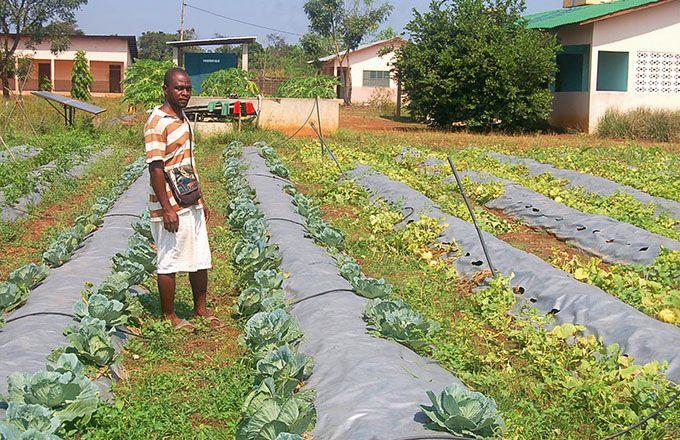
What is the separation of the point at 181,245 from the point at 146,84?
17.0 meters

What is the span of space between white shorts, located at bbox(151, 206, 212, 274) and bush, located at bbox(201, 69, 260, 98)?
1558cm

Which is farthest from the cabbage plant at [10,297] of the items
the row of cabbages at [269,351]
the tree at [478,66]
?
the tree at [478,66]

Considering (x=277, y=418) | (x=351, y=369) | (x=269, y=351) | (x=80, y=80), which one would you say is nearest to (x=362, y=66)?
(x=80, y=80)

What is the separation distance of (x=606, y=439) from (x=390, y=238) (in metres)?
5.05

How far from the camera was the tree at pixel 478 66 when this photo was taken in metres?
23.0

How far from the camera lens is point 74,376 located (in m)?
4.10

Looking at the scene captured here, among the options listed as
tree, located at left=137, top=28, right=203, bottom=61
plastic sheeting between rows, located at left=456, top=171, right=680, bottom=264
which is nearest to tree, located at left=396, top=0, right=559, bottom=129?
plastic sheeting between rows, located at left=456, top=171, right=680, bottom=264

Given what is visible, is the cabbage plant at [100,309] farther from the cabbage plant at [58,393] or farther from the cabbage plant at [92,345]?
the cabbage plant at [58,393]

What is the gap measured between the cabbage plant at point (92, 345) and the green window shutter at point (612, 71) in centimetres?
2241

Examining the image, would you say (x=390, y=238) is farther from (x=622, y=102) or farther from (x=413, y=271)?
(x=622, y=102)

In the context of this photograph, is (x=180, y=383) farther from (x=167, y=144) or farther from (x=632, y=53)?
(x=632, y=53)

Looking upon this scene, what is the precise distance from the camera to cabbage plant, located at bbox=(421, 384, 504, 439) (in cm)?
355

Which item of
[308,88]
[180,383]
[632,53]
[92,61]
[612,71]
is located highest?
[92,61]

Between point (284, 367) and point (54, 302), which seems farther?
point (54, 302)
